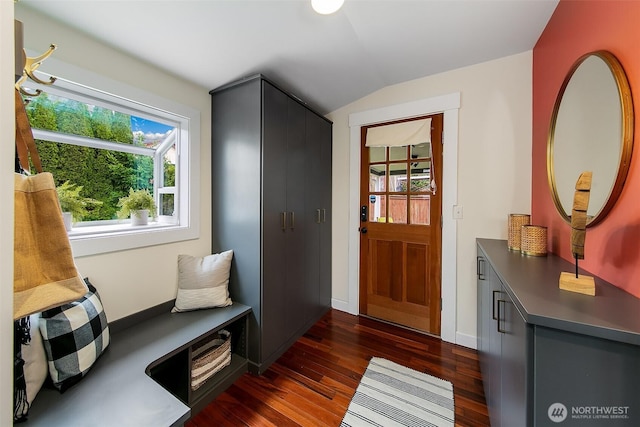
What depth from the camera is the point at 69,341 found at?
1.05m

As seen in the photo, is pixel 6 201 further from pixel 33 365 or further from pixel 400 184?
pixel 400 184

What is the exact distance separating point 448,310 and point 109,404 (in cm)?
236

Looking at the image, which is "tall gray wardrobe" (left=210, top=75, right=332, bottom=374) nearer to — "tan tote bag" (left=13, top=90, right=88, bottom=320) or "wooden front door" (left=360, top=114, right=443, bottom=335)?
"wooden front door" (left=360, top=114, right=443, bottom=335)

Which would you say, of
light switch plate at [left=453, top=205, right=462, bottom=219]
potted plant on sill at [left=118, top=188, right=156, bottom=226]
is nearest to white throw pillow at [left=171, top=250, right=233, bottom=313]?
potted plant on sill at [left=118, top=188, right=156, bottom=226]

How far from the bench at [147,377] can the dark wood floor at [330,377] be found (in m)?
0.19

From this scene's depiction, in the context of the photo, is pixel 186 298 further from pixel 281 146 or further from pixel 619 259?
pixel 619 259

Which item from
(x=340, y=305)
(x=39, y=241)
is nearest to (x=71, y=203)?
(x=39, y=241)

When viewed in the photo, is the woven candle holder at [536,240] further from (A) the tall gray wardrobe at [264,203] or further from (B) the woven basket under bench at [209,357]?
(B) the woven basket under bench at [209,357]

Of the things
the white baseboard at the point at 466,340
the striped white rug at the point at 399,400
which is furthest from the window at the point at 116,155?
the white baseboard at the point at 466,340

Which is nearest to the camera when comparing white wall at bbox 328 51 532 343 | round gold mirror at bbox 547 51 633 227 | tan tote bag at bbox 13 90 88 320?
tan tote bag at bbox 13 90 88 320

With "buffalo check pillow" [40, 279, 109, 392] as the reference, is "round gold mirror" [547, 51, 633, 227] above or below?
above

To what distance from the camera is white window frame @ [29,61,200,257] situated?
130 cm

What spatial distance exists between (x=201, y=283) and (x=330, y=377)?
1.17 meters

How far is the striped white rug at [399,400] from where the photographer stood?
1.38m
